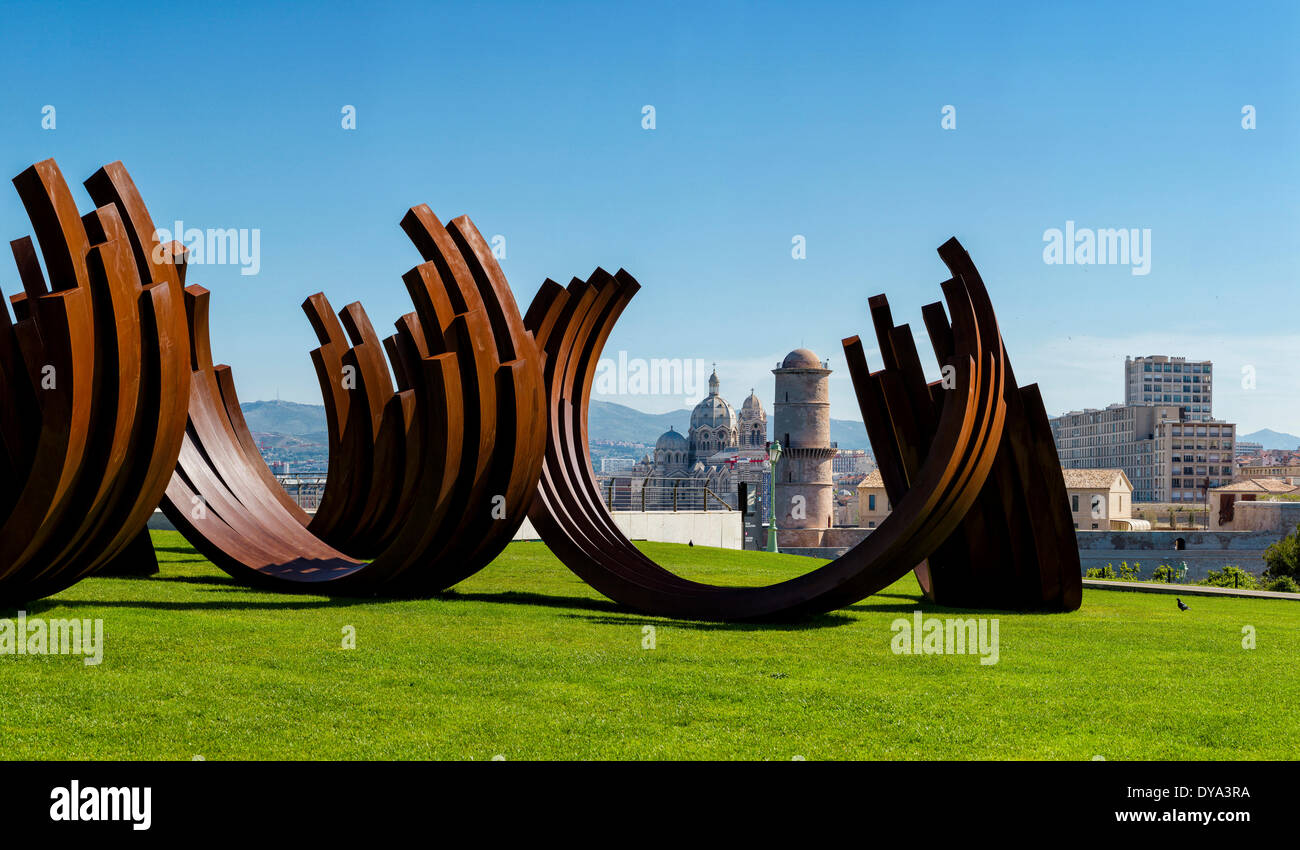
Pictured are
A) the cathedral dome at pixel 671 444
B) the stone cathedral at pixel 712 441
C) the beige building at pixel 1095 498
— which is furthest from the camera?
the cathedral dome at pixel 671 444

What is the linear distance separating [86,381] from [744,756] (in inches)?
243

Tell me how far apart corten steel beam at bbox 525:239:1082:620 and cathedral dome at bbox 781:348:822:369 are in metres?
66.4

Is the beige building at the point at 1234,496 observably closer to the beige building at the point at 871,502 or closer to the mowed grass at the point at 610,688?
the beige building at the point at 871,502

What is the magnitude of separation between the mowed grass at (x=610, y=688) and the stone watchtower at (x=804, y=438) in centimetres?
6718

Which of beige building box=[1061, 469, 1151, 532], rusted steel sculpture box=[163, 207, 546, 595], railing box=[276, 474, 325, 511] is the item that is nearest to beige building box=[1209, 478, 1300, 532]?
beige building box=[1061, 469, 1151, 532]

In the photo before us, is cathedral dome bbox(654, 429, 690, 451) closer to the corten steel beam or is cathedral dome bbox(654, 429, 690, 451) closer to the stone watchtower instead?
the stone watchtower

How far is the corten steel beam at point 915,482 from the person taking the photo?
10.3 meters

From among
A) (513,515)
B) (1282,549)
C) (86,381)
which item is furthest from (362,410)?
(1282,549)

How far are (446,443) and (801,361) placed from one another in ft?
229

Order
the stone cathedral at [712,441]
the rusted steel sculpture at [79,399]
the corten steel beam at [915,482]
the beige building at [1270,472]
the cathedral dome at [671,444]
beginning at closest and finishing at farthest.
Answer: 1. the rusted steel sculpture at [79,399]
2. the corten steel beam at [915,482]
3. the beige building at [1270,472]
4. the stone cathedral at [712,441]
5. the cathedral dome at [671,444]

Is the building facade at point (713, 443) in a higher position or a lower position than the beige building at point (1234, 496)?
higher

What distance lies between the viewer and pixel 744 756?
5969 millimetres

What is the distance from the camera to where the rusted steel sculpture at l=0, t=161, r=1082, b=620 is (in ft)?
30.2

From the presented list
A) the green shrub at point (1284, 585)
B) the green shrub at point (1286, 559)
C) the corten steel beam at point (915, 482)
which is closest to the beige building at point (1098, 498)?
the green shrub at point (1286, 559)
